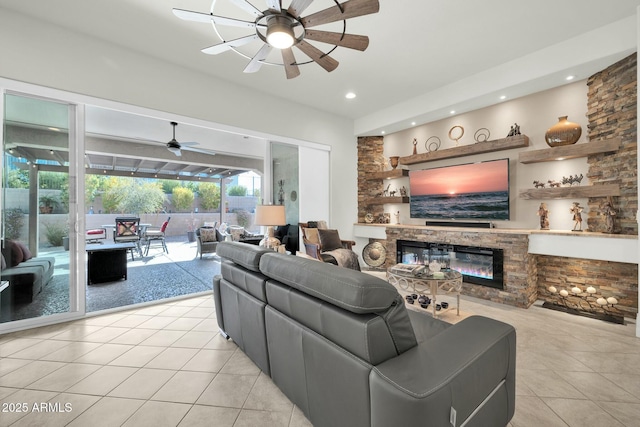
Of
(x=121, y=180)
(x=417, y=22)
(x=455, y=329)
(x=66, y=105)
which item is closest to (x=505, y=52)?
(x=417, y=22)

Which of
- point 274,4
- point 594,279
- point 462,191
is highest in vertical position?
point 274,4

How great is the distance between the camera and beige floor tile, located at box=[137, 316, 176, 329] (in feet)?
9.49

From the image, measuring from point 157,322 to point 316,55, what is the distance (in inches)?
126

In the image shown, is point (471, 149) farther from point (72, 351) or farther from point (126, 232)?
→ point (126, 232)

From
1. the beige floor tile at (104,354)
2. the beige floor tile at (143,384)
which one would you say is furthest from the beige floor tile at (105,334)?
the beige floor tile at (143,384)

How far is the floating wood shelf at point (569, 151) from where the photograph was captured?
10.0ft

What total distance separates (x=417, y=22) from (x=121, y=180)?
11.5 meters

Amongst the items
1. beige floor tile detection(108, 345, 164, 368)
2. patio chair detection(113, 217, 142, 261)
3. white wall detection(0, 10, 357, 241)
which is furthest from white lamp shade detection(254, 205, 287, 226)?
patio chair detection(113, 217, 142, 261)

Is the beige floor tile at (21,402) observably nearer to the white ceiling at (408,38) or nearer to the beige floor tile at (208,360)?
the beige floor tile at (208,360)

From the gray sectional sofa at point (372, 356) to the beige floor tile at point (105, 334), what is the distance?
200 centimetres

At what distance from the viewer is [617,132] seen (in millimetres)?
3088

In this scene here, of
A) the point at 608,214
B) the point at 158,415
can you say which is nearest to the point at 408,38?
the point at 608,214

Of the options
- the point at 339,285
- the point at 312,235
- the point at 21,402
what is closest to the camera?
the point at 339,285

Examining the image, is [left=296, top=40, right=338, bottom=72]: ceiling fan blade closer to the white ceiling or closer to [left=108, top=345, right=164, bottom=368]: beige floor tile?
the white ceiling
